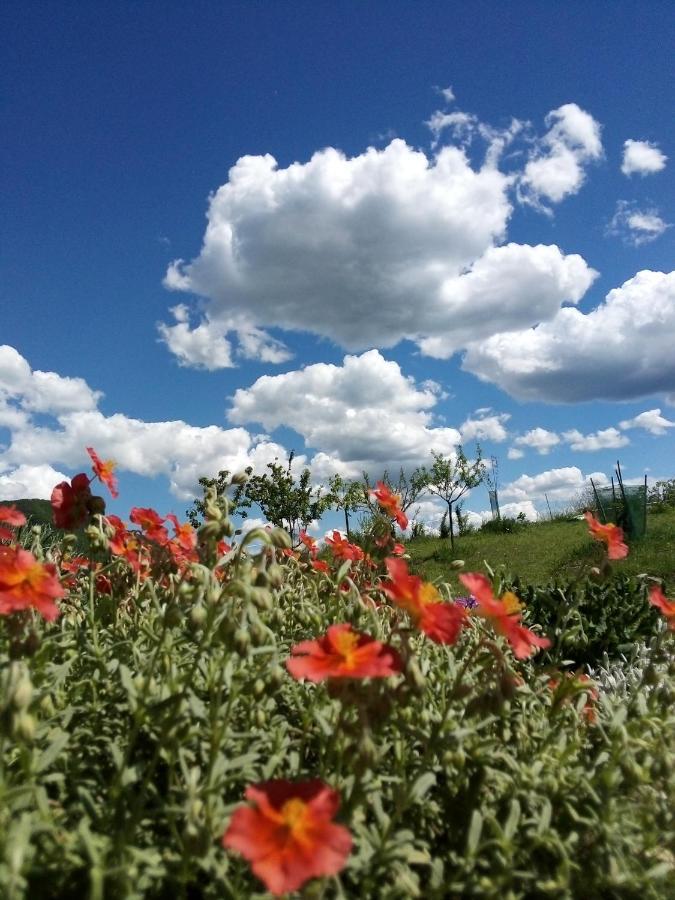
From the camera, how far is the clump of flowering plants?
5.06 feet

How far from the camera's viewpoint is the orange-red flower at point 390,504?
328 centimetres

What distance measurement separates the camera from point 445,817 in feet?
6.66

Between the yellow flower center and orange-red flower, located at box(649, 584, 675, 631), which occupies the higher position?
orange-red flower, located at box(649, 584, 675, 631)

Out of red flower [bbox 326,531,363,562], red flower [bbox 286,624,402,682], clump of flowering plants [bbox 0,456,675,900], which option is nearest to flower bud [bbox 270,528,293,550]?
clump of flowering plants [bbox 0,456,675,900]

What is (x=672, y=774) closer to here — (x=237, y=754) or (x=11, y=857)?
(x=237, y=754)

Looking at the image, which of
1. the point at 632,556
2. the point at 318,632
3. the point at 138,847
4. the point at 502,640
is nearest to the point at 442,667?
the point at 502,640

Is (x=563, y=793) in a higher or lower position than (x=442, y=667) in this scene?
lower

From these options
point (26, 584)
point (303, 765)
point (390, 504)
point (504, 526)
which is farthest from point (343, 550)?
point (504, 526)

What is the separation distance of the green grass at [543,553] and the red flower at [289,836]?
6.64 m

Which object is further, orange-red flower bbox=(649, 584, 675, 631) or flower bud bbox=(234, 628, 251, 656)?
orange-red flower bbox=(649, 584, 675, 631)

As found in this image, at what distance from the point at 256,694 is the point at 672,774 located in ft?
4.04

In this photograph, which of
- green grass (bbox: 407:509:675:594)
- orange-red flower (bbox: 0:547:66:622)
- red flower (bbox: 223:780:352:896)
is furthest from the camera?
green grass (bbox: 407:509:675:594)

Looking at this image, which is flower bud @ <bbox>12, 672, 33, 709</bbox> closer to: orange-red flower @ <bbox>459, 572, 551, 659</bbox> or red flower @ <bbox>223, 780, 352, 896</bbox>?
red flower @ <bbox>223, 780, 352, 896</bbox>

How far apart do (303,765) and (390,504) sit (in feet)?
4.85
